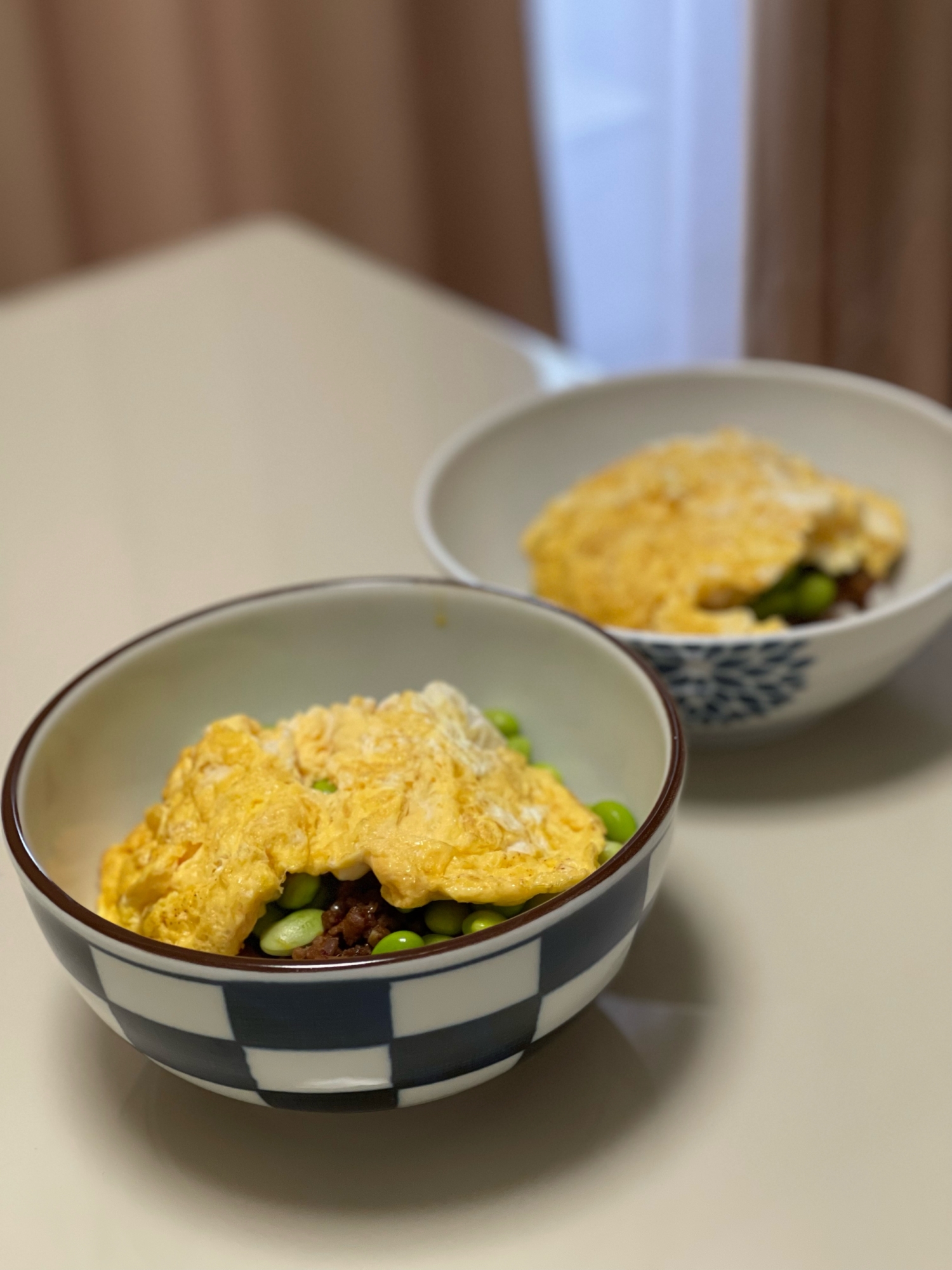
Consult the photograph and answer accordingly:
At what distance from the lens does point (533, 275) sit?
3.20 metres

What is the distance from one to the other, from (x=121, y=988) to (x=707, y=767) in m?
0.53

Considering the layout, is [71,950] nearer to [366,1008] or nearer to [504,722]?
[366,1008]

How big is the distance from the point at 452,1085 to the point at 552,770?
0.25m

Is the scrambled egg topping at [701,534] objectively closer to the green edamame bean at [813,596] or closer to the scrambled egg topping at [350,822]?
the green edamame bean at [813,596]

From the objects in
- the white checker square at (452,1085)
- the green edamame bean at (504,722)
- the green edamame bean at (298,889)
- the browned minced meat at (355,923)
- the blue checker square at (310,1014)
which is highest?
the blue checker square at (310,1014)

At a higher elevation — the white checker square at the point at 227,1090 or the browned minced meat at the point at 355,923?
the browned minced meat at the point at 355,923

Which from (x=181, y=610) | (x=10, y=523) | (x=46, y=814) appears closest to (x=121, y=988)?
(x=46, y=814)

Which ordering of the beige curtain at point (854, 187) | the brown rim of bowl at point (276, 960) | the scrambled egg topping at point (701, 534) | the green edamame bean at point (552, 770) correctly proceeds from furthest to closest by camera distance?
1. the beige curtain at point (854, 187)
2. the scrambled egg topping at point (701, 534)
3. the green edamame bean at point (552, 770)
4. the brown rim of bowl at point (276, 960)

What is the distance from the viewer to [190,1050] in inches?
26.4

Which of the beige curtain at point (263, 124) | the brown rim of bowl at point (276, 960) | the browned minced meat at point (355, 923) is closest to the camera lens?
the brown rim of bowl at point (276, 960)

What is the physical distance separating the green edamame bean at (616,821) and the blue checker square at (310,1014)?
23 cm

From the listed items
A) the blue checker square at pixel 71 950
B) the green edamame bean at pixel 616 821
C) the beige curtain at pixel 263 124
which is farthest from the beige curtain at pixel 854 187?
the blue checker square at pixel 71 950

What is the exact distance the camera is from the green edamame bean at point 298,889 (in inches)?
29.3

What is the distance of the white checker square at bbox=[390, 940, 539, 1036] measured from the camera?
634 mm
